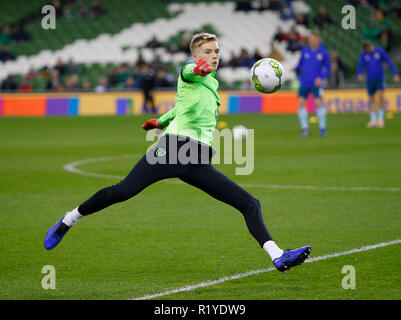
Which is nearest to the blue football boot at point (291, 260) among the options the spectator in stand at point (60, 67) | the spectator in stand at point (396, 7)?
the spectator in stand at point (396, 7)

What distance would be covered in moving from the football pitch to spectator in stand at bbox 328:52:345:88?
15250 mm

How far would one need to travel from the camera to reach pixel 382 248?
25.7 ft

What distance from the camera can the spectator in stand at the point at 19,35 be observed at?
4231 cm

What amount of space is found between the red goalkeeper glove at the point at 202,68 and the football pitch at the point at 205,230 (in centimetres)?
182

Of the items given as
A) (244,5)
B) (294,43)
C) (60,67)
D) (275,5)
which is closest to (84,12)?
(60,67)

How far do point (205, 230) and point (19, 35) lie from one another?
35.7m

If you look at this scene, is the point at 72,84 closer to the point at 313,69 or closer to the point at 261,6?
the point at 261,6

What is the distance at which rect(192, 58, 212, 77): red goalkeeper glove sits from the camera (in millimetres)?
6336

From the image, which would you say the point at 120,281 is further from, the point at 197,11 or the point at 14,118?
the point at 197,11

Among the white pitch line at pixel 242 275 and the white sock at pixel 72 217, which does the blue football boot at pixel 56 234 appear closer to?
the white sock at pixel 72 217

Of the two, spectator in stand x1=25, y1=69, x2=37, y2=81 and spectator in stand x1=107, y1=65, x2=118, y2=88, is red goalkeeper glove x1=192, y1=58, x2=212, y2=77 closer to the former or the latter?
spectator in stand x1=107, y1=65, x2=118, y2=88

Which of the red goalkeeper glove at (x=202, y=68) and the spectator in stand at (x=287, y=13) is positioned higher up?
the spectator in stand at (x=287, y=13)

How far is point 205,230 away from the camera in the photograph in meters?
9.05

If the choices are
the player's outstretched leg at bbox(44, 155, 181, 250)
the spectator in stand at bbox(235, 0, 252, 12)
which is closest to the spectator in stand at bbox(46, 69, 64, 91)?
the spectator in stand at bbox(235, 0, 252, 12)
